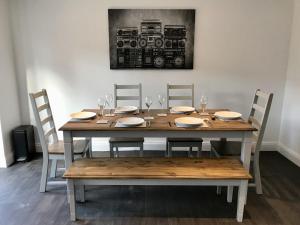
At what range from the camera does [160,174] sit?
7.02 feet

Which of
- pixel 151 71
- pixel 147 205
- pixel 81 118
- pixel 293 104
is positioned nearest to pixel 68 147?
pixel 81 118

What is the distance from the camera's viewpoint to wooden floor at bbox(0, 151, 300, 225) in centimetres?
229

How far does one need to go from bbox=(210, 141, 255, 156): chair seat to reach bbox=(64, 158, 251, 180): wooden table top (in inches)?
6.7

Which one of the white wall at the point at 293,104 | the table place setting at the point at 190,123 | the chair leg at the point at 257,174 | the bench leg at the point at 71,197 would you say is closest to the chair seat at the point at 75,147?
the bench leg at the point at 71,197

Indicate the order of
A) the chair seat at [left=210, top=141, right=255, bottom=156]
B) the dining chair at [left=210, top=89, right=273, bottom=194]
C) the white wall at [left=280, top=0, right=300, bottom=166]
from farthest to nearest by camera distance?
the white wall at [left=280, top=0, right=300, bottom=166] < the chair seat at [left=210, top=141, right=255, bottom=156] < the dining chair at [left=210, top=89, right=273, bottom=194]

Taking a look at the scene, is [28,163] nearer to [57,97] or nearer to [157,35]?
[57,97]

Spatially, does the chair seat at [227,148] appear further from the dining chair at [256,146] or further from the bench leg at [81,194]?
the bench leg at [81,194]

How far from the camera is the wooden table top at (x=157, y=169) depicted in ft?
6.97

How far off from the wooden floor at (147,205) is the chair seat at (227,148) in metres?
0.47

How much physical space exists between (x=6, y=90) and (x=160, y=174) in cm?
251

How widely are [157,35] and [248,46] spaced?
129 centimetres

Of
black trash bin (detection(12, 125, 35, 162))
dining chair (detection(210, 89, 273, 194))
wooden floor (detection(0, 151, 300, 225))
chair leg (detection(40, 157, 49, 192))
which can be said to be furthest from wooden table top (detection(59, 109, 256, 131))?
black trash bin (detection(12, 125, 35, 162))

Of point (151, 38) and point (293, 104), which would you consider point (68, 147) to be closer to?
point (151, 38)

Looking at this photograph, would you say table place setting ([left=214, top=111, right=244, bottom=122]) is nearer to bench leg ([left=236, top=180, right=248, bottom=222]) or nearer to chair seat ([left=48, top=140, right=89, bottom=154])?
bench leg ([left=236, top=180, right=248, bottom=222])
